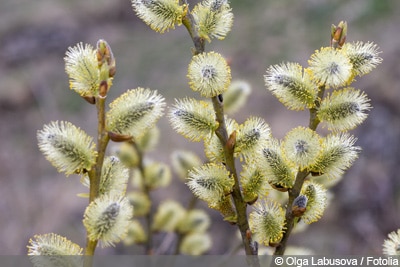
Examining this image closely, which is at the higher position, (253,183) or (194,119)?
(194,119)

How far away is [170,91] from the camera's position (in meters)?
4.76

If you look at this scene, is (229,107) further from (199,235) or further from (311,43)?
(311,43)

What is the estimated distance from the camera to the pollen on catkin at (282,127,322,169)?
1.05 m

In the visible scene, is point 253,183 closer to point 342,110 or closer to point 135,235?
point 342,110

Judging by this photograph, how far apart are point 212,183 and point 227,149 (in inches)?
3.1

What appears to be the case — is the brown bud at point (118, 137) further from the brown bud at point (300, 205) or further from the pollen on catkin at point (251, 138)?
the brown bud at point (300, 205)

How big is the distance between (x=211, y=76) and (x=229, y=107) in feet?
2.37

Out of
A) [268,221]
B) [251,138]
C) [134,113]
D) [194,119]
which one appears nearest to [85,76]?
[134,113]

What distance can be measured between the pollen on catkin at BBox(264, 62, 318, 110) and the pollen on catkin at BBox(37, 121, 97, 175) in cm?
39

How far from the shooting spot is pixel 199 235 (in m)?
2.11

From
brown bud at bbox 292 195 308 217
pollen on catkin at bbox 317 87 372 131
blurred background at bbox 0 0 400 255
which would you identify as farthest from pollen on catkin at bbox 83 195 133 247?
blurred background at bbox 0 0 400 255

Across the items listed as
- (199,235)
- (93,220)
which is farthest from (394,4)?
(93,220)

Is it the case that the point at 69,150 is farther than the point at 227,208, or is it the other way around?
the point at 227,208

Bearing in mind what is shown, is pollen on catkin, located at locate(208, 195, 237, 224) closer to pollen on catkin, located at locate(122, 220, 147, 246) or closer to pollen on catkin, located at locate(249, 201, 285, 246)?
pollen on catkin, located at locate(249, 201, 285, 246)
